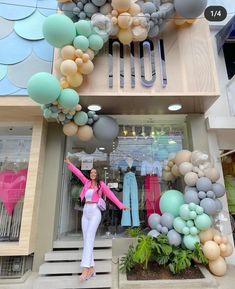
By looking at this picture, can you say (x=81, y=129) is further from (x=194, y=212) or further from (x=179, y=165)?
(x=194, y=212)

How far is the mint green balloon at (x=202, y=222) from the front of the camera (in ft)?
10.3

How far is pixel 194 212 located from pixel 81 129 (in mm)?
2221

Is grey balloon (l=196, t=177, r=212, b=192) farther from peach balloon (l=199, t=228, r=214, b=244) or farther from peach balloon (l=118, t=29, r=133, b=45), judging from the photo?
peach balloon (l=118, t=29, r=133, b=45)

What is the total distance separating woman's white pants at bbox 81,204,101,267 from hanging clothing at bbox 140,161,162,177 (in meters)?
1.56

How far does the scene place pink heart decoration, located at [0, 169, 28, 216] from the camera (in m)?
3.84

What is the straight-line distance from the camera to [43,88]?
304cm

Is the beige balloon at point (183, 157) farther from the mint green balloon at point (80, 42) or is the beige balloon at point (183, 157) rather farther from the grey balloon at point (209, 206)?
the mint green balloon at point (80, 42)

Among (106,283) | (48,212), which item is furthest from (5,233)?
(106,283)

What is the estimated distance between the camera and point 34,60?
4.14 metres

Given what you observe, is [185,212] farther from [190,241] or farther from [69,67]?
[69,67]

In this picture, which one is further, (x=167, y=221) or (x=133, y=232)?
(x=133, y=232)

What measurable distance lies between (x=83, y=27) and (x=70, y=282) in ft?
12.3

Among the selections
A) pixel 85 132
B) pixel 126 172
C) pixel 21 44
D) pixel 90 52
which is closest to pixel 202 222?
pixel 126 172

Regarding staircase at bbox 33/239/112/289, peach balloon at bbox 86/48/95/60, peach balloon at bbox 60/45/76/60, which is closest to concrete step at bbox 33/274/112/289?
staircase at bbox 33/239/112/289
